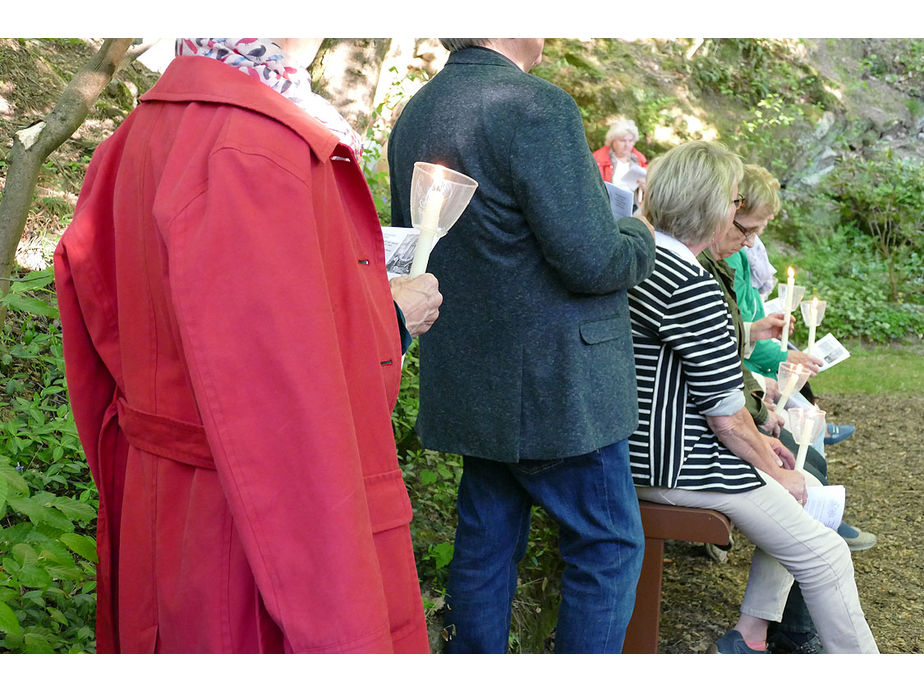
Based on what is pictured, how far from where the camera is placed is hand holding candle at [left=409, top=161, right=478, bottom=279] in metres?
1.68

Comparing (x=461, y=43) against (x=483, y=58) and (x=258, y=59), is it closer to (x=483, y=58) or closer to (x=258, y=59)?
(x=483, y=58)

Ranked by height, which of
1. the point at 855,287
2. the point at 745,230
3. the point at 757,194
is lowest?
the point at 855,287

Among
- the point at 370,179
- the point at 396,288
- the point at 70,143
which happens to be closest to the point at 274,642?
the point at 396,288

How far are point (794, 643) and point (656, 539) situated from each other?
84 centimetres

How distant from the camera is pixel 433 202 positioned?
1.69 meters

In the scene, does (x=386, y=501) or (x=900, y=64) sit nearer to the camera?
(x=386, y=501)

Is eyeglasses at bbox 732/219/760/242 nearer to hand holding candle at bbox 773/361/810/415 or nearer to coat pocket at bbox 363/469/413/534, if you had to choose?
hand holding candle at bbox 773/361/810/415

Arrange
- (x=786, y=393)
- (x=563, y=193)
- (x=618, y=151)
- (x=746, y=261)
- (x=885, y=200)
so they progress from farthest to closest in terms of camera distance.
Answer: (x=885, y=200) → (x=618, y=151) → (x=746, y=261) → (x=786, y=393) → (x=563, y=193)

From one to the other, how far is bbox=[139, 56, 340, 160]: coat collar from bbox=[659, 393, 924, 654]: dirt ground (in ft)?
8.76

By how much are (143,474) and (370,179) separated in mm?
3761

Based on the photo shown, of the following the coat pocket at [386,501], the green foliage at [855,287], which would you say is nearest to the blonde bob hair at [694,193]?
the coat pocket at [386,501]

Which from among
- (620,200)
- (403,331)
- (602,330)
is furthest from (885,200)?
(403,331)

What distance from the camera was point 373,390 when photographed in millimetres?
1260

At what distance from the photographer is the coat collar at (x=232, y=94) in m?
1.16
